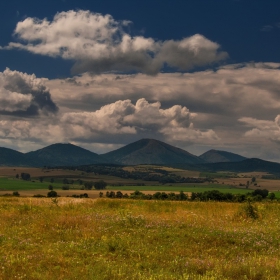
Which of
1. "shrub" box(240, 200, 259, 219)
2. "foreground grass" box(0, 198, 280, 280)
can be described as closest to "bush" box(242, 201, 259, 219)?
"shrub" box(240, 200, 259, 219)

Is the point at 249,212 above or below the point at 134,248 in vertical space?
above

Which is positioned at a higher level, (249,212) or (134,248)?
(249,212)

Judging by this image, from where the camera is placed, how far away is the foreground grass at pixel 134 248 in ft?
43.8

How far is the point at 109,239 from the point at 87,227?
381cm

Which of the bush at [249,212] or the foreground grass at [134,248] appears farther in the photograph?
the bush at [249,212]

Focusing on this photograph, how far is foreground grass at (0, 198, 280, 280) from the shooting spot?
13352 mm

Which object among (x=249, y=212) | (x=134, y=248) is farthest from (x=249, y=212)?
(x=134, y=248)

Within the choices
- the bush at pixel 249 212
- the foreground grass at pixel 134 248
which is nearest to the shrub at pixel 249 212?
the bush at pixel 249 212

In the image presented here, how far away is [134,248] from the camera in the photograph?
16969 mm

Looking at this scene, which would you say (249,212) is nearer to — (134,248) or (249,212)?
(249,212)

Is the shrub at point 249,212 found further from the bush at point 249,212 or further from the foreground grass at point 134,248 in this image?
the foreground grass at point 134,248

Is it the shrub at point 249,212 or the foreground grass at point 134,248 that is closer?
the foreground grass at point 134,248

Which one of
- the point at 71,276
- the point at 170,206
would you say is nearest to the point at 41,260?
the point at 71,276

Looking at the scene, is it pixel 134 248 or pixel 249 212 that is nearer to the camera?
pixel 134 248
